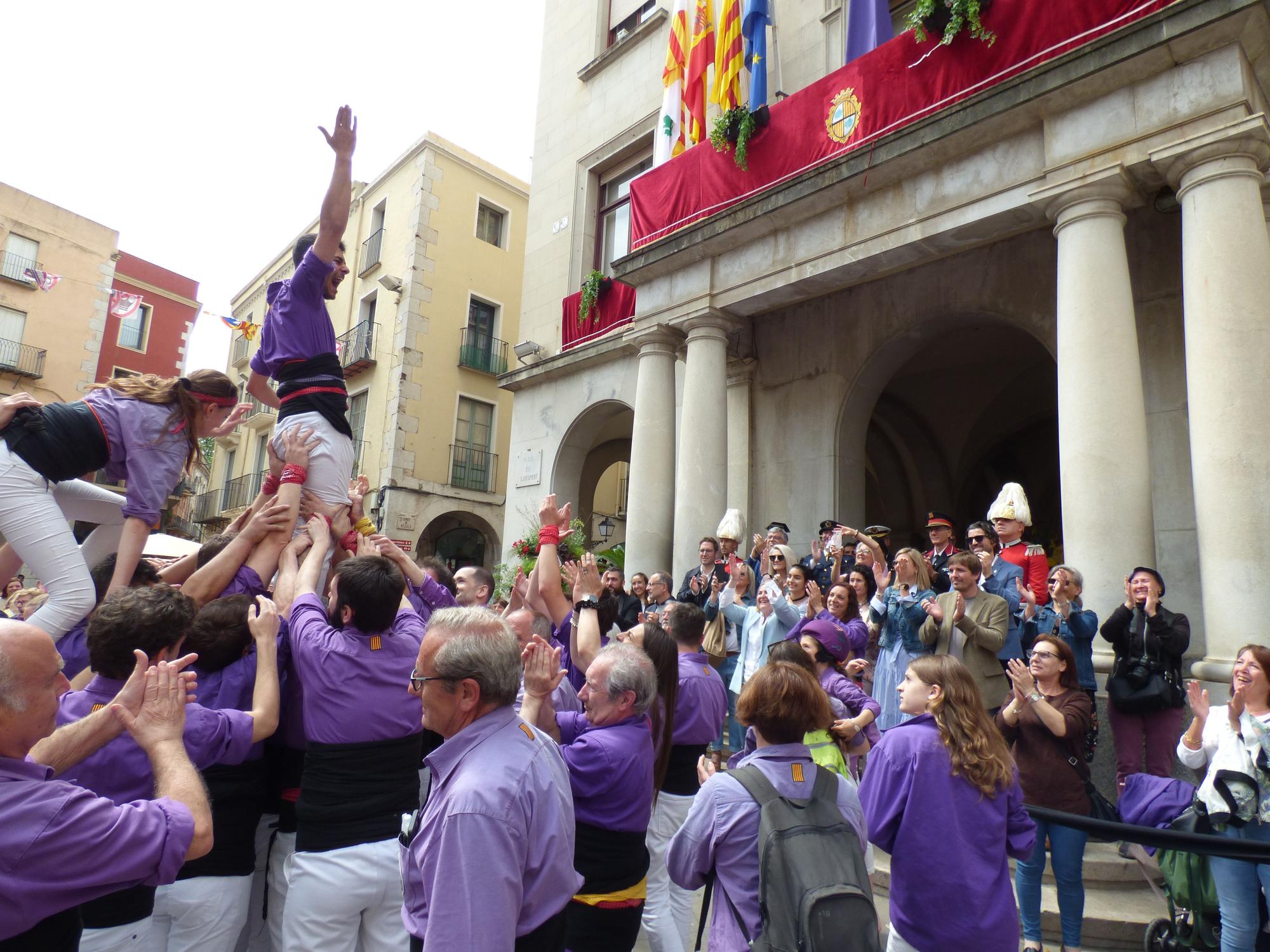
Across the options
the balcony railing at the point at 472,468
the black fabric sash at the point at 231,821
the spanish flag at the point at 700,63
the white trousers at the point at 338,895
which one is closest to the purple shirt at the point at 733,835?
the white trousers at the point at 338,895

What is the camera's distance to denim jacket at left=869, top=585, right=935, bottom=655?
5785mm

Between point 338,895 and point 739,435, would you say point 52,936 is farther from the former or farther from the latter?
point 739,435

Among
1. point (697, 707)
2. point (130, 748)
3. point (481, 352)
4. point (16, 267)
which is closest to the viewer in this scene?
point (130, 748)

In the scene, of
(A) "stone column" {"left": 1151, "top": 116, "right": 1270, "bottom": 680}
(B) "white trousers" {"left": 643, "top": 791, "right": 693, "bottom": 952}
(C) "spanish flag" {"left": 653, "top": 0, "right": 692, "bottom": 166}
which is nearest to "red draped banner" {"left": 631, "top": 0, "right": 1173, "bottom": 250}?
(C) "spanish flag" {"left": 653, "top": 0, "right": 692, "bottom": 166}

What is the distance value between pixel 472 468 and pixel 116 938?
2195cm

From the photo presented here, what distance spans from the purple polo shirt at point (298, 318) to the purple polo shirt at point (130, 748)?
1615 millimetres

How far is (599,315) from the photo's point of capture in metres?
14.6

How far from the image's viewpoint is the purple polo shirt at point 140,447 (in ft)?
10.4

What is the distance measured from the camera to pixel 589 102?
53.8 feet

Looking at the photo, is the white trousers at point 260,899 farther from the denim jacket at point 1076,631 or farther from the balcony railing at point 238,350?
the balcony railing at point 238,350

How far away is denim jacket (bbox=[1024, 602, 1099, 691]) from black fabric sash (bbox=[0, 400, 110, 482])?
5.74 metres

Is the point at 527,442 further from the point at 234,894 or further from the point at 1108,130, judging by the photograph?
the point at 234,894

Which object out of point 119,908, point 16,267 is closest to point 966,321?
point 119,908

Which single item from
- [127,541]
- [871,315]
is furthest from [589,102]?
[127,541]
